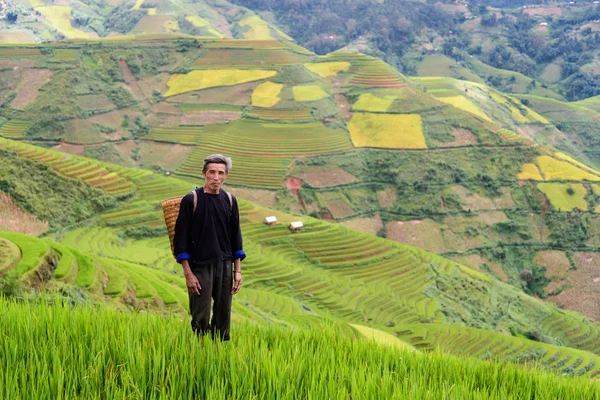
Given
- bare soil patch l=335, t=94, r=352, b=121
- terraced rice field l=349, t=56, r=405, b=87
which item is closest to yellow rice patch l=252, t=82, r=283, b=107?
bare soil patch l=335, t=94, r=352, b=121

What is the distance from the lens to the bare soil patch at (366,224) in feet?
151

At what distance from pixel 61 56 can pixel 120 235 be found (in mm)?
41560

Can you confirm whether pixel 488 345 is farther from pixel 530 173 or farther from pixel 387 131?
pixel 387 131

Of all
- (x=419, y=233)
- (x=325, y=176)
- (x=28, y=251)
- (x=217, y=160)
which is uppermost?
(x=217, y=160)

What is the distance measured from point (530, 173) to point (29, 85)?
52.7m

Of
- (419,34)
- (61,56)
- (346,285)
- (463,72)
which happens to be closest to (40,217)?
(346,285)

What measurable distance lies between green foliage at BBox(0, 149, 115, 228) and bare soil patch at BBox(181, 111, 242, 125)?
81.9 feet

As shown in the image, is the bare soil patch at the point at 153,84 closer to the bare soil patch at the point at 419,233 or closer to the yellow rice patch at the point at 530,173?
the bare soil patch at the point at 419,233

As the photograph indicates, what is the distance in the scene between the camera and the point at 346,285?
3247 centimetres

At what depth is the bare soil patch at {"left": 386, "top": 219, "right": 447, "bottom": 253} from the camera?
44.5 m

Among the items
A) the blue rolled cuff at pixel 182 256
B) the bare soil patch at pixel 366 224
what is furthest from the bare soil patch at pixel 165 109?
the blue rolled cuff at pixel 182 256

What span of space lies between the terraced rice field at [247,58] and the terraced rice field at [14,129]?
21661mm

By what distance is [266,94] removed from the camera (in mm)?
61594

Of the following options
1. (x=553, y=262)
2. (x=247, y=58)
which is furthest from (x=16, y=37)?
(x=553, y=262)
